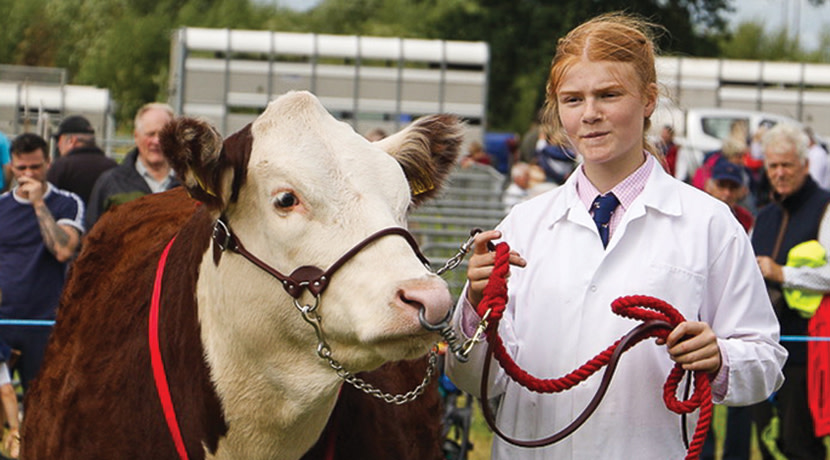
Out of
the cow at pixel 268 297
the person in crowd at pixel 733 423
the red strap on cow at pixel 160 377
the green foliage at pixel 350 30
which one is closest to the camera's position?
the cow at pixel 268 297

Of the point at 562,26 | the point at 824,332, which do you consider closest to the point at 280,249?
the point at 824,332

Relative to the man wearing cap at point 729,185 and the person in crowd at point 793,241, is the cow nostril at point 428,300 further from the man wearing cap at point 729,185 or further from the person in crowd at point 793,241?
the man wearing cap at point 729,185

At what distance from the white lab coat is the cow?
36 centimetres

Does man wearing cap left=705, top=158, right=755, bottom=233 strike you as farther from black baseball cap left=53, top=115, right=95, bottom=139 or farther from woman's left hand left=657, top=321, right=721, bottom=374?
woman's left hand left=657, top=321, right=721, bottom=374

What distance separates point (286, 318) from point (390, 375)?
78cm

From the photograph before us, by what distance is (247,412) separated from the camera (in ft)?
11.6

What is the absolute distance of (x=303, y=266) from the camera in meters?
3.31

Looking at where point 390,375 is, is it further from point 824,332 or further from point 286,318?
point 824,332

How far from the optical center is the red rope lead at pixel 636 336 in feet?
10.2

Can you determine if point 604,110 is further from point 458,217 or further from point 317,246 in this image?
point 458,217

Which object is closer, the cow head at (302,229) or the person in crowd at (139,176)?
the cow head at (302,229)

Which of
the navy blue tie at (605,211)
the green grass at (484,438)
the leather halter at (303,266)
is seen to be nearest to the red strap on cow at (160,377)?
the leather halter at (303,266)

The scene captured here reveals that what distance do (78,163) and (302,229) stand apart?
6.32m

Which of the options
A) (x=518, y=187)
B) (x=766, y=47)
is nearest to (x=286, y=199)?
(x=518, y=187)
